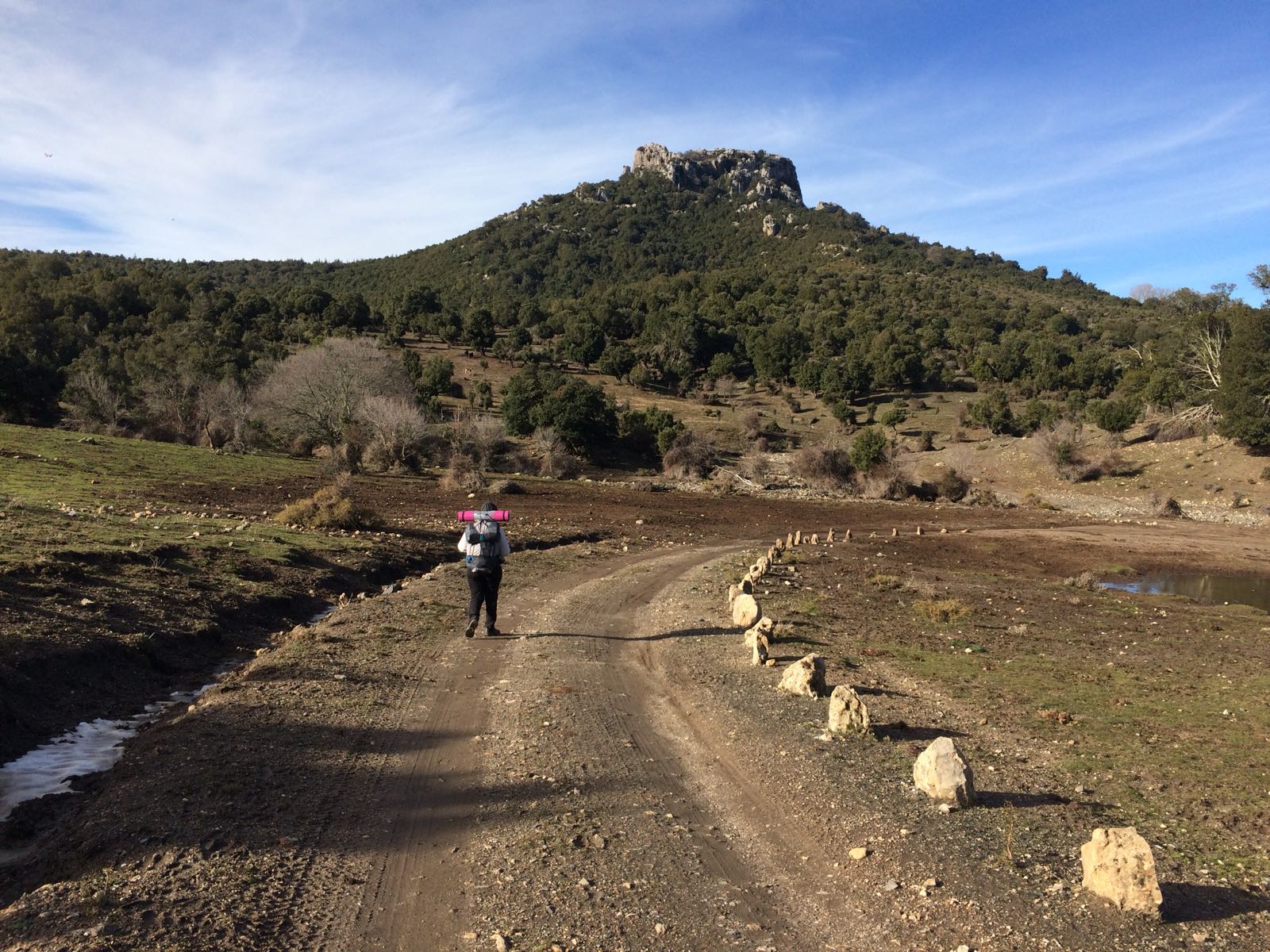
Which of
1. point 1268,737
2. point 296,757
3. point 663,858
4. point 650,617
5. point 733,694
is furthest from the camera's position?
point 650,617

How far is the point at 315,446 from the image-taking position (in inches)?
1822

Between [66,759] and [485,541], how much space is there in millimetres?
5580

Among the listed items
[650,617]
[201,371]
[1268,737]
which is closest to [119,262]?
[201,371]

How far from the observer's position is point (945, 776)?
6523 millimetres

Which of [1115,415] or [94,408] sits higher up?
[1115,415]

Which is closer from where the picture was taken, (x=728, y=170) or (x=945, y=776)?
(x=945, y=776)

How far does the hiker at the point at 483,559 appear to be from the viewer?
11695 mm

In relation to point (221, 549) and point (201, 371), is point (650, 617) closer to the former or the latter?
point (221, 549)

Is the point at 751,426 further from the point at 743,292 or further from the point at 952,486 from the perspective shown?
the point at 743,292

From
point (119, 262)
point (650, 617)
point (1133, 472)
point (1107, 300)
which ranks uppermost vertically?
point (1107, 300)

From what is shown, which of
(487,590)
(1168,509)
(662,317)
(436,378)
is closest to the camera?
(487,590)

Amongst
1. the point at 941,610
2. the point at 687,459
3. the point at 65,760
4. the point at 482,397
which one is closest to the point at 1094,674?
the point at 941,610

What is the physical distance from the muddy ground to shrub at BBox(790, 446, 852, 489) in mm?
36616

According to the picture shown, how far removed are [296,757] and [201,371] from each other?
2334 inches
